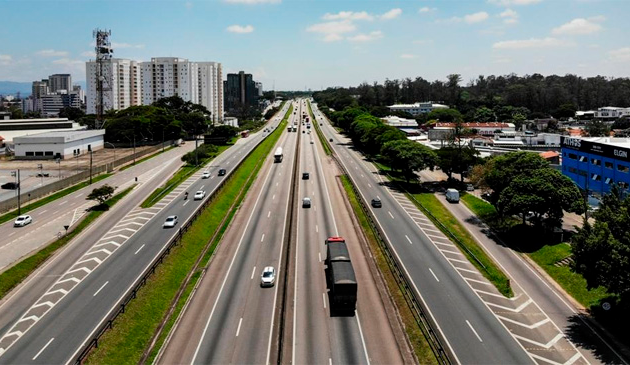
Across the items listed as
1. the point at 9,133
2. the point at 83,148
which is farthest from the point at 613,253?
the point at 9,133

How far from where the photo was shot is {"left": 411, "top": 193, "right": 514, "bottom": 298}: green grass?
4709cm

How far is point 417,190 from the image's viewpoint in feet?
289

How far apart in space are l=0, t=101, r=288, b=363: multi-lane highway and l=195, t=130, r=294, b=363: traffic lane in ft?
28.4

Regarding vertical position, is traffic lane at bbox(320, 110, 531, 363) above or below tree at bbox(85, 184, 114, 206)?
below

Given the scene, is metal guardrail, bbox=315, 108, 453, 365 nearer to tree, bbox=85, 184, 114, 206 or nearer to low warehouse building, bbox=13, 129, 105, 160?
tree, bbox=85, 184, 114, 206

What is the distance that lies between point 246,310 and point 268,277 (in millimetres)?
5498

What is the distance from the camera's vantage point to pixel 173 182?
3652 inches

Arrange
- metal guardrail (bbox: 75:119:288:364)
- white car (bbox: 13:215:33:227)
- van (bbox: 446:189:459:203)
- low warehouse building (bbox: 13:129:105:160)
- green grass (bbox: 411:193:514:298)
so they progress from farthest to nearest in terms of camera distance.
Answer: low warehouse building (bbox: 13:129:105:160)
van (bbox: 446:189:459:203)
white car (bbox: 13:215:33:227)
green grass (bbox: 411:193:514:298)
metal guardrail (bbox: 75:119:288:364)

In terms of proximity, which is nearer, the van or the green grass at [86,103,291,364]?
the green grass at [86,103,291,364]

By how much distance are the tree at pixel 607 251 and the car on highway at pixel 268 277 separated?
82.4 feet

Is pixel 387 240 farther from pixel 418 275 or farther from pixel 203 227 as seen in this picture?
pixel 203 227

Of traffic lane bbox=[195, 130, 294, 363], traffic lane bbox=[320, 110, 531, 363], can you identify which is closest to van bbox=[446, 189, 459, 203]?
traffic lane bbox=[320, 110, 531, 363]

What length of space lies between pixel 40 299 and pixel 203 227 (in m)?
23.7

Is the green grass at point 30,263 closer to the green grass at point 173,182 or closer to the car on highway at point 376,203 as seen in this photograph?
the green grass at point 173,182
